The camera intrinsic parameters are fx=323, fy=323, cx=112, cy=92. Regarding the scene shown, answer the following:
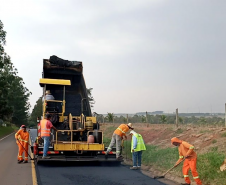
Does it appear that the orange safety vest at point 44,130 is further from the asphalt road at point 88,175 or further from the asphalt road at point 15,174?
the asphalt road at point 15,174

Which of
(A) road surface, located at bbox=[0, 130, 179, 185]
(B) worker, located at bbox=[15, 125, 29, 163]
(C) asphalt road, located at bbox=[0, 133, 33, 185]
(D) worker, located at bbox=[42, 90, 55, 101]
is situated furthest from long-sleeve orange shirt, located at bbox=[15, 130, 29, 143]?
(D) worker, located at bbox=[42, 90, 55, 101]

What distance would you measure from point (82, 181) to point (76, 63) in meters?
6.34

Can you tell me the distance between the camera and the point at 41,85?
12.6 m

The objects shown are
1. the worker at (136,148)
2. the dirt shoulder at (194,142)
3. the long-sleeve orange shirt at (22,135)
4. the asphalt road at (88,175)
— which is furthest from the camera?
the long-sleeve orange shirt at (22,135)

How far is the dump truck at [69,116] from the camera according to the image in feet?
36.8

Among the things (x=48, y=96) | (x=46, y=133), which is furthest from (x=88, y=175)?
(x=48, y=96)

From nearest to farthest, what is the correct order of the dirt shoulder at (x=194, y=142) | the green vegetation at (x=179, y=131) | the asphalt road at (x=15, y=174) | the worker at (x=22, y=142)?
the asphalt road at (x=15, y=174) < the dirt shoulder at (x=194, y=142) < the worker at (x=22, y=142) < the green vegetation at (x=179, y=131)

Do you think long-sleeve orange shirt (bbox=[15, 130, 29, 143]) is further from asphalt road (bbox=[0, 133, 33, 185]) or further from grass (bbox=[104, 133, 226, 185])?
grass (bbox=[104, 133, 226, 185])

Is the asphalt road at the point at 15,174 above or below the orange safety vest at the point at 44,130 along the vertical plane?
below

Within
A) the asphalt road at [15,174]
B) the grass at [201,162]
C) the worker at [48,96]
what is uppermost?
the worker at [48,96]

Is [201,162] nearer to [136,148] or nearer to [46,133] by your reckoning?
[136,148]

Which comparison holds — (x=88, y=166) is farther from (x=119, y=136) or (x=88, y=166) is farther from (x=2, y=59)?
(x=2, y=59)

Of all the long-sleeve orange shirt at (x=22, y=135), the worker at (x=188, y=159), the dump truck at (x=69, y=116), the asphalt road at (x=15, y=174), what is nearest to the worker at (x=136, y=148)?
the dump truck at (x=69, y=116)

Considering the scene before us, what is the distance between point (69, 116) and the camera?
12070mm
